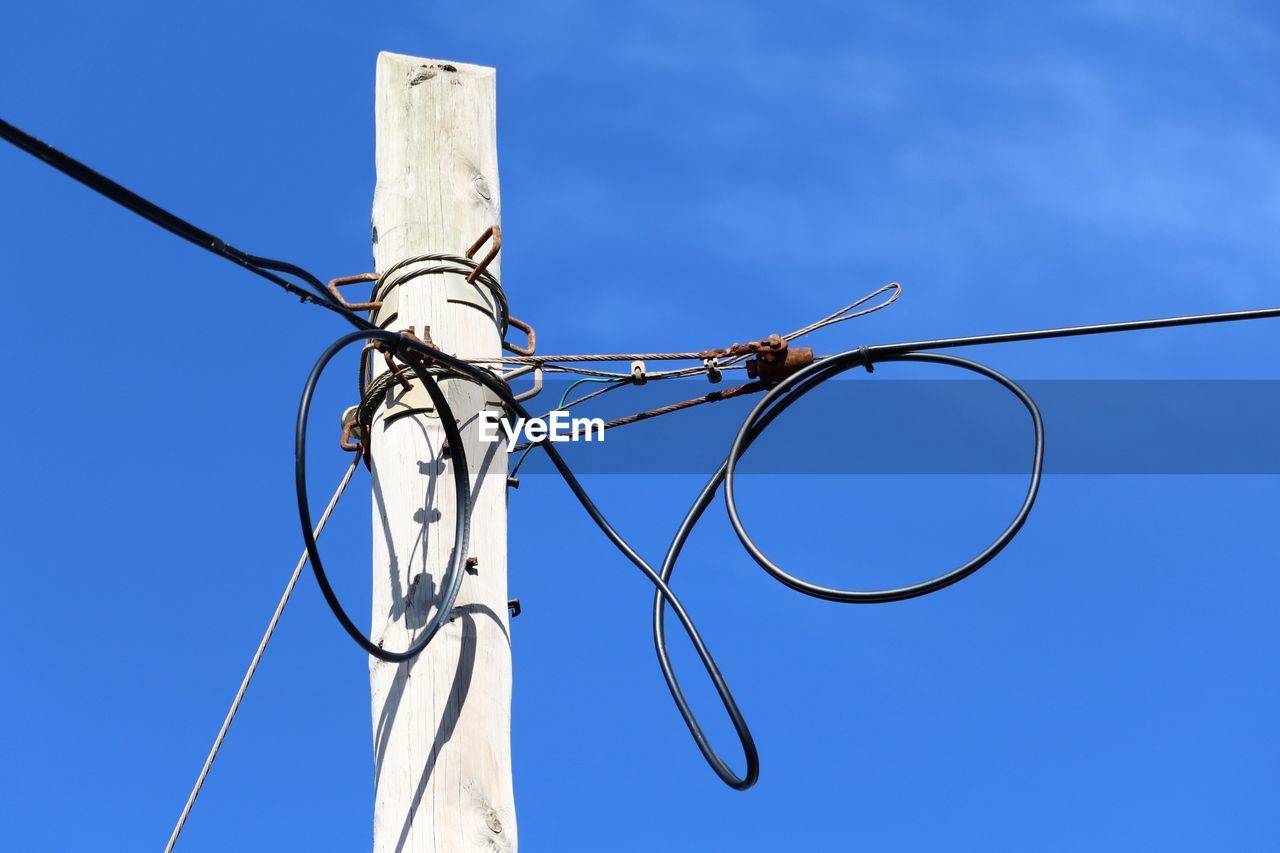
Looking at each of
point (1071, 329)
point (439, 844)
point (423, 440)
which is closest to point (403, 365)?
point (423, 440)

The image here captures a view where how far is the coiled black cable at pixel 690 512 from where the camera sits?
348 centimetres

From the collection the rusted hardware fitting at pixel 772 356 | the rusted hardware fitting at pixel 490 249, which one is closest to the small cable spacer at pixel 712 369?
the rusted hardware fitting at pixel 772 356

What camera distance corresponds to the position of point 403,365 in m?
4.00

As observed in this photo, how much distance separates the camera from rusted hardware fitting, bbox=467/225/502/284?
13.7 ft

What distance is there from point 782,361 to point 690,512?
0.45 m

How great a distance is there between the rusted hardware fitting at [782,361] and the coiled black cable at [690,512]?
5 centimetres

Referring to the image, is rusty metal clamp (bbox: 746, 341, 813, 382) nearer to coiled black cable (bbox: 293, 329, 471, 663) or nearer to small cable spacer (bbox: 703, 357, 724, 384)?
small cable spacer (bbox: 703, 357, 724, 384)

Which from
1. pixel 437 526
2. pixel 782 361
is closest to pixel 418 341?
pixel 437 526

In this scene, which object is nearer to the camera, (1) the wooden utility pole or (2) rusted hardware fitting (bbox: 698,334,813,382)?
(1) the wooden utility pole

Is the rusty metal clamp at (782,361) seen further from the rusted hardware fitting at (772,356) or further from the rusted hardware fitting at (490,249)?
the rusted hardware fitting at (490,249)

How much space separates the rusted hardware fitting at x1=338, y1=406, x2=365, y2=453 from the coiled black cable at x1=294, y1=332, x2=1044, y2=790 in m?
0.37

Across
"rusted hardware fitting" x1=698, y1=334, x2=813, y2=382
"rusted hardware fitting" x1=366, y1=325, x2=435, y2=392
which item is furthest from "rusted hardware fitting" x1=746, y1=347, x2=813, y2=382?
"rusted hardware fitting" x1=366, y1=325, x2=435, y2=392

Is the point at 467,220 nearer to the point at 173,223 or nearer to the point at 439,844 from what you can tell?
the point at 173,223

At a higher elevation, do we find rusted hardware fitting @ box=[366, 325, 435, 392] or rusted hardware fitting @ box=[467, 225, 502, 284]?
rusted hardware fitting @ box=[467, 225, 502, 284]
